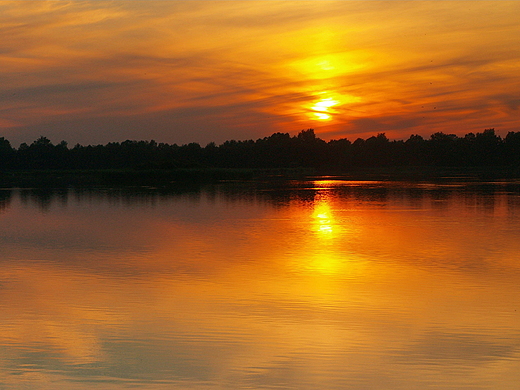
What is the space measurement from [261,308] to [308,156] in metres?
101

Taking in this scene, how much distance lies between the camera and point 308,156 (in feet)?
359

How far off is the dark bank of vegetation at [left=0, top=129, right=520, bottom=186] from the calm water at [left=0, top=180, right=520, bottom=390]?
74975 millimetres

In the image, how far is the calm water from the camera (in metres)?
6.32

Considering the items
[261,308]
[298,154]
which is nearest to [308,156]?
[298,154]

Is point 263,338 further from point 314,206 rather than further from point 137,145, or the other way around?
point 137,145

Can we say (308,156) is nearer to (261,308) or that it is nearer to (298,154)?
(298,154)

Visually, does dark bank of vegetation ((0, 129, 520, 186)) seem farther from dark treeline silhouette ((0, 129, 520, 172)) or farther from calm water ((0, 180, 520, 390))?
calm water ((0, 180, 520, 390))

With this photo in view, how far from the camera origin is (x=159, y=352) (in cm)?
692

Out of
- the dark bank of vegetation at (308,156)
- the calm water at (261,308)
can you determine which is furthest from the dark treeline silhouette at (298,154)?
the calm water at (261,308)

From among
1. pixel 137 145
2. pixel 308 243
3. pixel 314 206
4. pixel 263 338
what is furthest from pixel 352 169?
pixel 263 338

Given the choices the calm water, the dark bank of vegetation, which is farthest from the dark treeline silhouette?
the calm water

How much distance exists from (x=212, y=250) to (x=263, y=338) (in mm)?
7237

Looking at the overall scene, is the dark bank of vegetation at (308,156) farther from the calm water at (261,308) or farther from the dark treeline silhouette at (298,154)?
the calm water at (261,308)

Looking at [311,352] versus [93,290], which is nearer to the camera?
[311,352]
